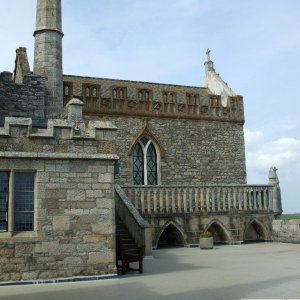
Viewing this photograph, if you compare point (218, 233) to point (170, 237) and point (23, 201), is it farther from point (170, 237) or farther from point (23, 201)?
point (23, 201)

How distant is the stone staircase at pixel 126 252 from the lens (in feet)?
33.3

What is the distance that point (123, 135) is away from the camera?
20781 millimetres

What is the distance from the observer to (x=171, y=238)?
1798cm

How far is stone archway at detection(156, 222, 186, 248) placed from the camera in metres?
17.0

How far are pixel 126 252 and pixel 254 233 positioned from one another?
9.02 meters

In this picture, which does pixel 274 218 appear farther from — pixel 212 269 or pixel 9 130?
pixel 9 130

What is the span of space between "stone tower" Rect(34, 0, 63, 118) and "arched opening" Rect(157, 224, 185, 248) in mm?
6435

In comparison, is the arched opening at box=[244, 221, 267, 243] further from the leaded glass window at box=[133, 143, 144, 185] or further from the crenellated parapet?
the crenellated parapet

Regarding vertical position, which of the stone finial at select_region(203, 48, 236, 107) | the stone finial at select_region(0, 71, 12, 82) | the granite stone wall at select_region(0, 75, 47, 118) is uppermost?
the stone finial at select_region(203, 48, 236, 107)

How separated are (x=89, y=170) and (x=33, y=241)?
194cm

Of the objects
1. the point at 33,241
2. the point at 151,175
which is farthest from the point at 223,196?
the point at 33,241

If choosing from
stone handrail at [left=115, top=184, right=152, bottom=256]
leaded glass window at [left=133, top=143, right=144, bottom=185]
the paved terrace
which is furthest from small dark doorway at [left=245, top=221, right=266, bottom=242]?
stone handrail at [left=115, top=184, right=152, bottom=256]

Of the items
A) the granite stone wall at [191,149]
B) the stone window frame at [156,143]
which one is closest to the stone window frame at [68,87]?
the granite stone wall at [191,149]

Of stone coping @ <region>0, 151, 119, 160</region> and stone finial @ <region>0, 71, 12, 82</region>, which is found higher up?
stone finial @ <region>0, 71, 12, 82</region>
